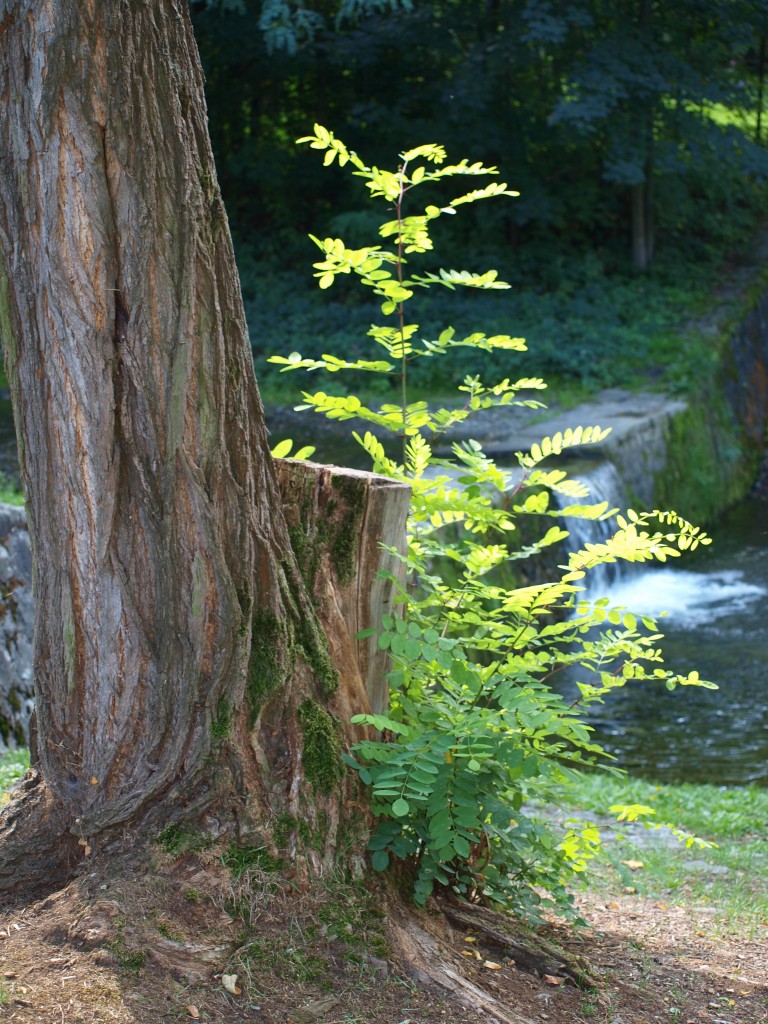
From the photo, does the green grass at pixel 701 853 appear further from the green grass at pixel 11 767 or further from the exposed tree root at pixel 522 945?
the green grass at pixel 11 767

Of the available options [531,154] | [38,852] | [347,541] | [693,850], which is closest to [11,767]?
[38,852]

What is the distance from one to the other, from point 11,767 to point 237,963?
266cm

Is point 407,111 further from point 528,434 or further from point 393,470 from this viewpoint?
point 393,470

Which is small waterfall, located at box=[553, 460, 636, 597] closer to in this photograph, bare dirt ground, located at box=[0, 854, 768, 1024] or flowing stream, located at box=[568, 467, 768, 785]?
flowing stream, located at box=[568, 467, 768, 785]

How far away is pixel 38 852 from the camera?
2779mm

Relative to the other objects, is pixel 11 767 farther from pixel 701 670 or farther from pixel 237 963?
pixel 701 670

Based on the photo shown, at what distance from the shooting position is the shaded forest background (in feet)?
49.8

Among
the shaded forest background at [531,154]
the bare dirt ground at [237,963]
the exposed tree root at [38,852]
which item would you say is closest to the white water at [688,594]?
the shaded forest background at [531,154]

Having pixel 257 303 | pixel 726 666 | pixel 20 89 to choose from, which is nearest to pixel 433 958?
pixel 20 89

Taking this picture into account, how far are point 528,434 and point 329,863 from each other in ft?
31.2

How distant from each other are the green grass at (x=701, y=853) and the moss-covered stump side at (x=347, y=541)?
28.3 inches

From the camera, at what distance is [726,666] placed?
8.59m

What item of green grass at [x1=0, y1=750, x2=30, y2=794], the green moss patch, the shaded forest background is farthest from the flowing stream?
the green moss patch

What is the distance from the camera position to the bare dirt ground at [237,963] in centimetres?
245
